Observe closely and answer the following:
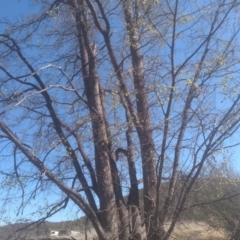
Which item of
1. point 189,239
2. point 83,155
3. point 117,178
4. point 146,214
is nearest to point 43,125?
point 83,155

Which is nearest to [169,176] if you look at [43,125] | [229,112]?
[229,112]

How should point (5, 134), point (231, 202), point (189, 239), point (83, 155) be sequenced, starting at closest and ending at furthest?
point (5, 134)
point (189, 239)
point (83, 155)
point (231, 202)

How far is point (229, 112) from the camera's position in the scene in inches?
371

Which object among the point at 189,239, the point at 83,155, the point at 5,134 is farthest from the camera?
the point at 83,155

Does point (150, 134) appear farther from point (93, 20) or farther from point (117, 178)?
point (93, 20)

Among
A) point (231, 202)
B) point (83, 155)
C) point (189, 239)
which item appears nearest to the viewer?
point (189, 239)

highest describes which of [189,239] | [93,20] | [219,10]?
[93,20]

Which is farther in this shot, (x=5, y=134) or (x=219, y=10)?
(x=219, y=10)

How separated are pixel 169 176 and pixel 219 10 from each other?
3.62 meters

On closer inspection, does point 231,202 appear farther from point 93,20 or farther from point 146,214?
point 93,20

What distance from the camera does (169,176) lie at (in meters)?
9.98

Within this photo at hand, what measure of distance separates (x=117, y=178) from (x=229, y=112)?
292 centimetres

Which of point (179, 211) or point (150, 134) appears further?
point (150, 134)

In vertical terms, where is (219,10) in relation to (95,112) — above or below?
above
